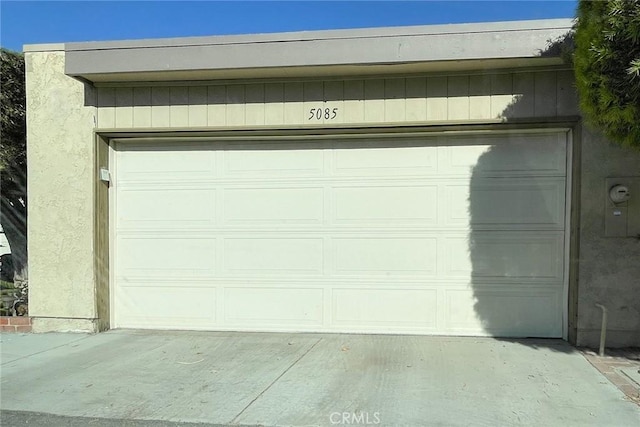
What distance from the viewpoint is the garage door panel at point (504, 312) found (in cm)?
609

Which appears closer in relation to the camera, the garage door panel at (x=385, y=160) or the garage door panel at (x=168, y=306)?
the garage door panel at (x=385, y=160)

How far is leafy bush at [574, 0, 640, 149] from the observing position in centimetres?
402

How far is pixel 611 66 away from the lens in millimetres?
4219

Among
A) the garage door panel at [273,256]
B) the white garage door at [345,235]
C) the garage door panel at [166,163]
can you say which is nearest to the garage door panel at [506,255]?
the white garage door at [345,235]

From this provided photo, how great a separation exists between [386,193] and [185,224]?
2705 millimetres

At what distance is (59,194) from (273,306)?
3196 mm

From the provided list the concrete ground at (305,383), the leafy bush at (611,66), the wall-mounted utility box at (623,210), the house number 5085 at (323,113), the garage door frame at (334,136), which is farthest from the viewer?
the house number 5085 at (323,113)

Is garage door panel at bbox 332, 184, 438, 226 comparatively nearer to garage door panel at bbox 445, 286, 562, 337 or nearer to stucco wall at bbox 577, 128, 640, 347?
garage door panel at bbox 445, 286, 562, 337

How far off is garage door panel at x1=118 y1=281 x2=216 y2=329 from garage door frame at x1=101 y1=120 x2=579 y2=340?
23 cm

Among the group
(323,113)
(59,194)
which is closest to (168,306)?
(59,194)

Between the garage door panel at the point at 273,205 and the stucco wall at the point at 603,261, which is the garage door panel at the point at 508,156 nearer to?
the stucco wall at the point at 603,261

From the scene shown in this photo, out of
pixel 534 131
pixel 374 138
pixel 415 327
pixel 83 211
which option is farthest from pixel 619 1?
pixel 83 211

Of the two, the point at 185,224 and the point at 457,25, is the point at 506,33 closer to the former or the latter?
the point at 457,25

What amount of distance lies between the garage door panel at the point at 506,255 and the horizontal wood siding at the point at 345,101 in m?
1.46
